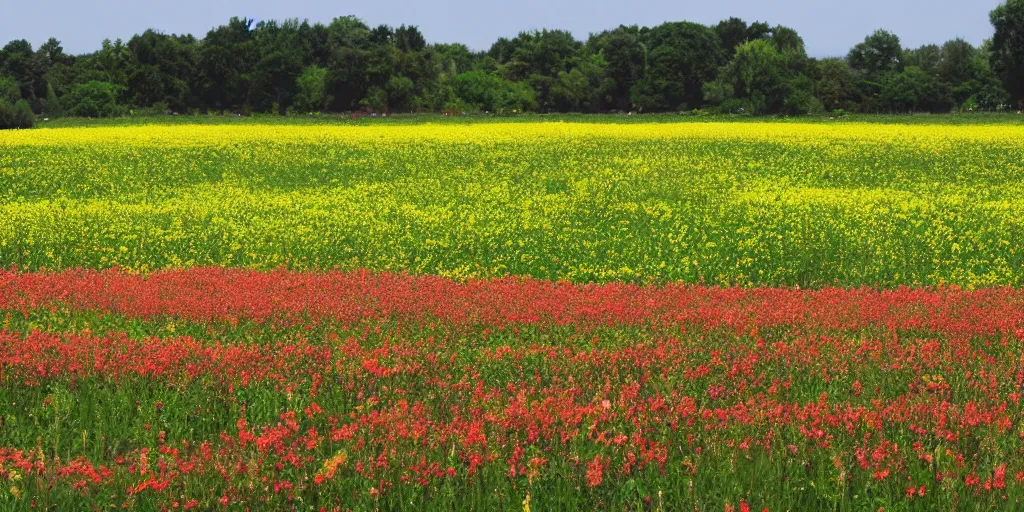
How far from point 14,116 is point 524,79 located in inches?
2150

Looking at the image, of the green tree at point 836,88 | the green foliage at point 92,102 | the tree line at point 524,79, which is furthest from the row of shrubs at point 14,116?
the green tree at point 836,88

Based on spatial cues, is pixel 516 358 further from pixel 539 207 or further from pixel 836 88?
pixel 836 88

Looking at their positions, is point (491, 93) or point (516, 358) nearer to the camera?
point (516, 358)

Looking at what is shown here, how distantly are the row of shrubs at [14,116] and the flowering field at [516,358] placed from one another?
35.9m

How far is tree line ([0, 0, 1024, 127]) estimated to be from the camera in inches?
2864

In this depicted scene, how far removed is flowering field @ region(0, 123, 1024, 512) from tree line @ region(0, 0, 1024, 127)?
5018 centimetres

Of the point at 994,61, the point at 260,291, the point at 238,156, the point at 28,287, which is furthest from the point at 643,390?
the point at 994,61

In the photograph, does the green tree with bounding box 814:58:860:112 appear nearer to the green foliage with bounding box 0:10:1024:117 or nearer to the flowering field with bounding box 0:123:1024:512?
the green foliage with bounding box 0:10:1024:117

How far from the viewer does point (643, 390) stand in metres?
7.19

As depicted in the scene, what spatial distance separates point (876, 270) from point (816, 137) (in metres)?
27.0

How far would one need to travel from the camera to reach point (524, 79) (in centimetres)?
10056

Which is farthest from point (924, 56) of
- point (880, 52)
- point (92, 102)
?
point (92, 102)

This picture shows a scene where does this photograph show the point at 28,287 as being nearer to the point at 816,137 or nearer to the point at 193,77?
the point at 816,137

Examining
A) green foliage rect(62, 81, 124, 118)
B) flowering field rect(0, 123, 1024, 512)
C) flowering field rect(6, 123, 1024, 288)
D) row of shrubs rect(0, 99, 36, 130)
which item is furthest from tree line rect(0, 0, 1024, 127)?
flowering field rect(0, 123, 1024, 512)
